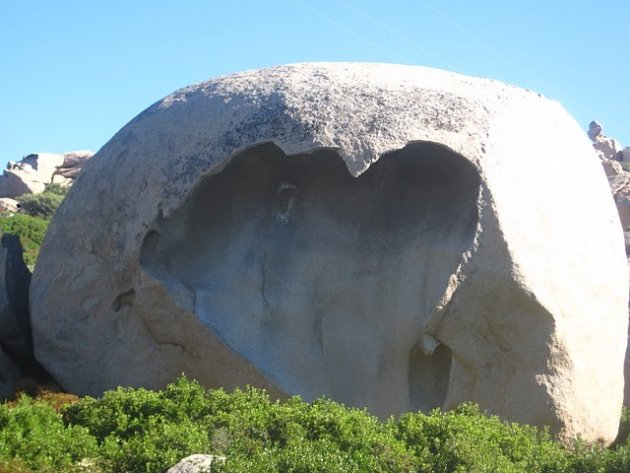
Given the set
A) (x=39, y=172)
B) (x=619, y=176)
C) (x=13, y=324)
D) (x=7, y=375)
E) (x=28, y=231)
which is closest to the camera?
(x=7, y=375)

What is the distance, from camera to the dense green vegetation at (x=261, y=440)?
6555 millimetres

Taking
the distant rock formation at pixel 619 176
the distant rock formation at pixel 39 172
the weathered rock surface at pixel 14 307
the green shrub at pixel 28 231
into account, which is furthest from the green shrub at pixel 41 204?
the weathered rock surface at pixel 14 307

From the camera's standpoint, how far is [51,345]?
34.2ft

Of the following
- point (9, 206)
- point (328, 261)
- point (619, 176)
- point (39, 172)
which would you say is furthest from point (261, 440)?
point (39, 172)

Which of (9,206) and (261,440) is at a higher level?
(9,206)

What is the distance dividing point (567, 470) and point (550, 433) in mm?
2029

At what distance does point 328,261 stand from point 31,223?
1507 centimetres

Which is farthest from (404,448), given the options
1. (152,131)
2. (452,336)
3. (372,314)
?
(152,131)

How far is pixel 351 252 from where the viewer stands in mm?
9867

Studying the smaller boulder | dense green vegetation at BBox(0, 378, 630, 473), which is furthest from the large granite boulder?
the smaller boulder

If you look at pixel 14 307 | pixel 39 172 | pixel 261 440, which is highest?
pixel 39 172

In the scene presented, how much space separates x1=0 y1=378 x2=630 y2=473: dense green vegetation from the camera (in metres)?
6.55

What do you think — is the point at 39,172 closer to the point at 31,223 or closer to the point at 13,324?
the point at 31,223

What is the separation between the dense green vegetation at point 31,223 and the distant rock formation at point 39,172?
14.5 ft
